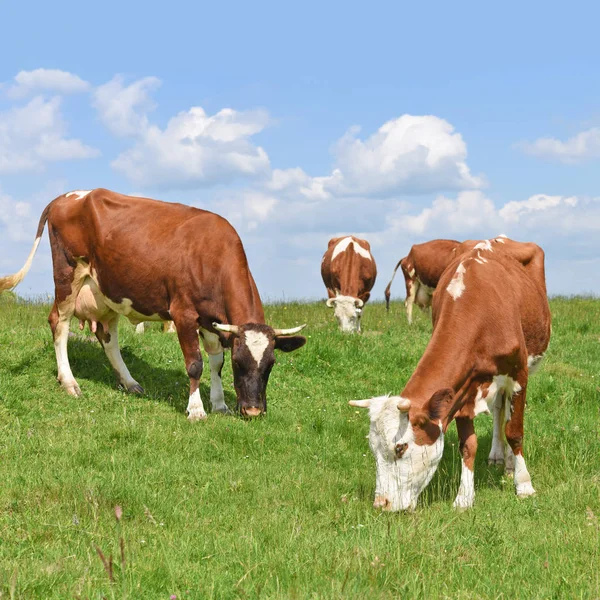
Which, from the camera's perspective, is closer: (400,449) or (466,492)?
(400,449)

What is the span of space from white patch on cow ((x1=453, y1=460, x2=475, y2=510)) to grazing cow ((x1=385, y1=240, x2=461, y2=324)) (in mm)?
Result: 14607

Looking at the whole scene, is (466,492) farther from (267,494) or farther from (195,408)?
(195,408)

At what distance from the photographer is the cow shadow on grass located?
1064cm

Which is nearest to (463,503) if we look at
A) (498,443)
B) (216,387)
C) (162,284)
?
(498,443)

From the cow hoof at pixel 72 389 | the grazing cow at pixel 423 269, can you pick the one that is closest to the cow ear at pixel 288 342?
the cow hoof at pixel 72 389

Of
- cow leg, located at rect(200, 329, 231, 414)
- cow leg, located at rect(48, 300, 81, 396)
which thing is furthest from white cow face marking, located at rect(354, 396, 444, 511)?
cow leg, located at rect(48, 300, 81, 396)

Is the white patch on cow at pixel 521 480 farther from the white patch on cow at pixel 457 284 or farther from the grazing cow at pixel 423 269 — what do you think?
the grazing cow at pixel 423 269

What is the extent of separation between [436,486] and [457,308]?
1655 millimetres

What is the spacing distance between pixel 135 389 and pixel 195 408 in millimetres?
1533

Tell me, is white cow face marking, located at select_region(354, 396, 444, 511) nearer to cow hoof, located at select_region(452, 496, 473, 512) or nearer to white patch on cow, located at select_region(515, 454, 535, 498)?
cow hoof, located at select_region(452, 496, 473, 512)

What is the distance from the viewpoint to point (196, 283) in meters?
9.86

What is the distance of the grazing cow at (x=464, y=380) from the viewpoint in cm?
590

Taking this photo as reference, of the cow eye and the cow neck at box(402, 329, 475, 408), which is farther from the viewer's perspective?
the cow neck at box(402, 329, 475, 408)

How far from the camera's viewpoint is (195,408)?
9.55 meters
